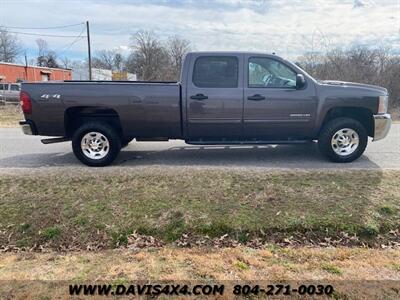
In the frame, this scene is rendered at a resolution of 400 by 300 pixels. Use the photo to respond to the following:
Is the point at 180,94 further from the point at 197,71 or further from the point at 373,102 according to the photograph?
the point at 373,102

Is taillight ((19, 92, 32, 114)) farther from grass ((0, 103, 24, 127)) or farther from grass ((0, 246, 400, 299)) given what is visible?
grass ((0, 103, 24, 127))

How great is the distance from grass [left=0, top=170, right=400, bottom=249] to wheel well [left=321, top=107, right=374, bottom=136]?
1.26 metres

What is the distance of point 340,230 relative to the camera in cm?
394

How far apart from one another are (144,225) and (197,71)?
3133 millimetres

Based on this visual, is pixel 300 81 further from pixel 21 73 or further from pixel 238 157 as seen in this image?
pixel 21 73

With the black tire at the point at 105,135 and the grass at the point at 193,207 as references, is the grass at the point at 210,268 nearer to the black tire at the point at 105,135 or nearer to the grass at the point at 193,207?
the grass at the point at 193,207

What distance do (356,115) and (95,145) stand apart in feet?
16.2

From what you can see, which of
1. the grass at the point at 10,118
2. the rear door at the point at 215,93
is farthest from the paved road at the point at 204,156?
the grass at the point at 10,118

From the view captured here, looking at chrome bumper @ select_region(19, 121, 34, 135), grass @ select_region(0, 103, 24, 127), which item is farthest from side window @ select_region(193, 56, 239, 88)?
grass @ select_region(0, 103, 24, 127)

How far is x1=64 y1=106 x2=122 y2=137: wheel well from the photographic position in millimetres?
6060

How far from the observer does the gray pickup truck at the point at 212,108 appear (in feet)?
19.4

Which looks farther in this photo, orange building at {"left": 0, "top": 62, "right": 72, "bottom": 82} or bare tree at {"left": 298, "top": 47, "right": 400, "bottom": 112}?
orange building at {"left": 0, "top": 62, "right": 72, "bottom": 82}

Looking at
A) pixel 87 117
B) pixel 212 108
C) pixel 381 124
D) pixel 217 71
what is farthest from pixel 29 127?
pixel 381 124

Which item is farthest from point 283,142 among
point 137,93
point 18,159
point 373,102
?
point 18,159
